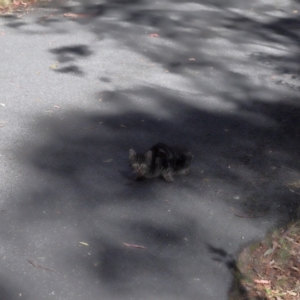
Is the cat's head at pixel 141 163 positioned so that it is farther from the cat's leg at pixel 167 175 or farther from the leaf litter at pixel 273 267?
the leaf litter at pixel 273 267

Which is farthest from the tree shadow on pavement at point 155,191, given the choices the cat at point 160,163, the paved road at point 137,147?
the cat at point 160,163

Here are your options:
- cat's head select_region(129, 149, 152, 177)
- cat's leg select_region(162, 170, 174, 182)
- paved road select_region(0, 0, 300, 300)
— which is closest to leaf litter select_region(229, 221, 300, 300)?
→ paved road select_region(0, 0, 300, 300)

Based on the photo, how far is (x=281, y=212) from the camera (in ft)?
19.0

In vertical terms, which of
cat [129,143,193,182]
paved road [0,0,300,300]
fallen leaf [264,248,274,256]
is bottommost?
paved road [0,0,300,300]

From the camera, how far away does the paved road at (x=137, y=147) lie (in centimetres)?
489

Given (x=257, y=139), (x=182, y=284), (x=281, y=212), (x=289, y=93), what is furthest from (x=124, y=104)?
(x=182, y=284)

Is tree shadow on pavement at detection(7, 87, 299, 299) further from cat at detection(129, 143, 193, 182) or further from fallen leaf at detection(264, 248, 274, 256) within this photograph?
fallen leaf at detection(264, 248, 274, 256)

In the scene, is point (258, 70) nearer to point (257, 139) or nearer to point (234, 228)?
point (257, 139)

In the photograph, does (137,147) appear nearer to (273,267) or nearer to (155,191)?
(155,191)

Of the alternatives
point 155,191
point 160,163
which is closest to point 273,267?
point 155,191

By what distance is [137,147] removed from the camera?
6922 mm

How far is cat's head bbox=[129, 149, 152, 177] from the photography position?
608 centimetres

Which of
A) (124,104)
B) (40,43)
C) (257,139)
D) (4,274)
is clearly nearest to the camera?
(4,274)

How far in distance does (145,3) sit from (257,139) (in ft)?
24.0
